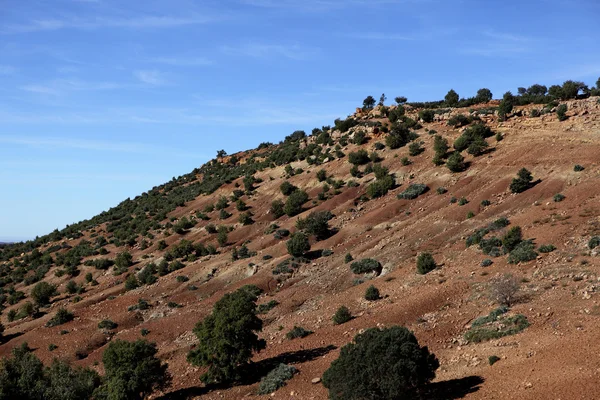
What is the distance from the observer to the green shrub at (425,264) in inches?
1441

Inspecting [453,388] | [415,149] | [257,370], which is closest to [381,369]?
[453,388]

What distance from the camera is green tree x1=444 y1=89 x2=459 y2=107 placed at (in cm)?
8800

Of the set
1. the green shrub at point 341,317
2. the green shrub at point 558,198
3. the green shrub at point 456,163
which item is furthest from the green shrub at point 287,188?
the green shrub at point 341,317

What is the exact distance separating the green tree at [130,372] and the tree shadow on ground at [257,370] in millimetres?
1263

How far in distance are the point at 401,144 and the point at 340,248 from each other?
2956 cm

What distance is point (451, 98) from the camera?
8900 centimetres

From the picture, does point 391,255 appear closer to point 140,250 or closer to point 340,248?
point 340,248

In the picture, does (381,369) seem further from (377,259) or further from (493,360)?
(377,259)

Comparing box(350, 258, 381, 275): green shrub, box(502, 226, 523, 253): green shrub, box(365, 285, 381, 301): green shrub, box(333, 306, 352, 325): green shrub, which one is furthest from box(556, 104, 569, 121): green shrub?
box(333, 306, 352, 325): green shrub

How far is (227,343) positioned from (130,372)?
5575mm

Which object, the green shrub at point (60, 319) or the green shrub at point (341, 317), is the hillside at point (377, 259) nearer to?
the green shrub at point (341, 317)

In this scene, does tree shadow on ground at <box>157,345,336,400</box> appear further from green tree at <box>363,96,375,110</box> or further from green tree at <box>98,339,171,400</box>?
green tree at <box>363,96,375,110</box>

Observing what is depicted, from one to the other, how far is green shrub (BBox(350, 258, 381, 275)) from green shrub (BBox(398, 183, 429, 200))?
17.3 m

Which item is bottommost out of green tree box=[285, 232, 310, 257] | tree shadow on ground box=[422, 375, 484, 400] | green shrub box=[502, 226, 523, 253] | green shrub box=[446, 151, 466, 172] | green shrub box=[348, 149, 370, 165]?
tree shadow on ground box=[422, 375, 484, 400]
